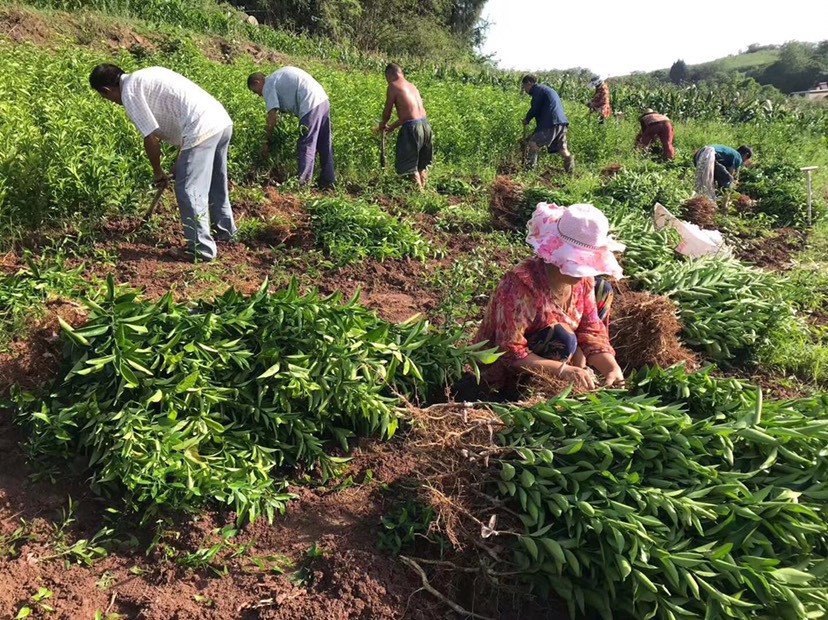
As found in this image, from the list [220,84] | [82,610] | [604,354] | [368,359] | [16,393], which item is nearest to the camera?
[82,610]

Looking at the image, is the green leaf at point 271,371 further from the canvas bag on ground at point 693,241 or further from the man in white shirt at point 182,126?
the canvas bag on ground at point 693,241

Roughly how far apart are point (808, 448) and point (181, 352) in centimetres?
230

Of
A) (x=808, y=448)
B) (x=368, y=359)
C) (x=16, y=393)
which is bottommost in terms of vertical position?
(x=16, y=393)

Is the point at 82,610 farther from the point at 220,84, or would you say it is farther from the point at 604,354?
the point at 220,84

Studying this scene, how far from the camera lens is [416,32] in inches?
1117

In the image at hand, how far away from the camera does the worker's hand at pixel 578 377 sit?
105 inches

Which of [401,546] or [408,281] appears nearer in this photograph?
[401,546]

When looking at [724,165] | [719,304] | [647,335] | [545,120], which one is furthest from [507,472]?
[724,165]

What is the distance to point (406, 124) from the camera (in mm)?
7219

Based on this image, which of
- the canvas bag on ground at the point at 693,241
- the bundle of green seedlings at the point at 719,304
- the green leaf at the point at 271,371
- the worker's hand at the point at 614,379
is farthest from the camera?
the canvas bag on ground at the point at 693,241

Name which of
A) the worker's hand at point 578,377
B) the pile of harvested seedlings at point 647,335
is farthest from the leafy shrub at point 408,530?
the pile of harvested seedlings at point 647,335

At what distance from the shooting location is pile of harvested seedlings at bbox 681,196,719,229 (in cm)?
714

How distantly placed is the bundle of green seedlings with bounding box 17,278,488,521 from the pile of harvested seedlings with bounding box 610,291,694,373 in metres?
1.02

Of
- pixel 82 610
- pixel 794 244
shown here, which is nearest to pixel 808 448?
pixel 82 610
